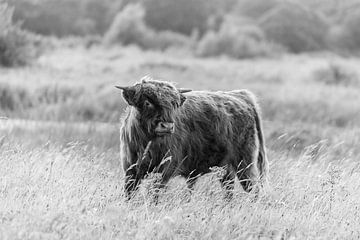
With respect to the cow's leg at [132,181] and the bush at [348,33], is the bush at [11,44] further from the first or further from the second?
the bush at [348,33]

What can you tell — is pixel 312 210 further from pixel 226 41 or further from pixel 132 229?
pixel 226 41

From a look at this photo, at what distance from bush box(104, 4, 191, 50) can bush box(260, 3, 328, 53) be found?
6649mm

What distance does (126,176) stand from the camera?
6816 mm

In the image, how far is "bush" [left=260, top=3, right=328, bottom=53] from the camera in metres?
44.5

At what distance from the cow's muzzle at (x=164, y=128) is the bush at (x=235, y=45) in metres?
32.5

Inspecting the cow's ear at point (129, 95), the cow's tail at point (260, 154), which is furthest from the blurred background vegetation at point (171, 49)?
the cow's ear at point (129, 95)

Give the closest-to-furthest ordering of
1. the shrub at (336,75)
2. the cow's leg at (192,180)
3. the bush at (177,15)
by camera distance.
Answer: the cow's leg at (192,180) → the shrub at (336,75) → the bush at (177,15)

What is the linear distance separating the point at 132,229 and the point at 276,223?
61.0 inches

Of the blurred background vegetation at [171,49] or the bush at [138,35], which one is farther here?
the bush at [138,35]

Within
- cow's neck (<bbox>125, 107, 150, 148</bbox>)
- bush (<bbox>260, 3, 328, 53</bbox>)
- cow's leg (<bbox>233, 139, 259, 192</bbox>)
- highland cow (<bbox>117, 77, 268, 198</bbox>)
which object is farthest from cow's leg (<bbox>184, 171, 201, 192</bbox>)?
bush (<bbox>260, 3, 328, 53</bbox>)

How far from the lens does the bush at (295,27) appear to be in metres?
44.5

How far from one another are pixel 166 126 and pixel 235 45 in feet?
110

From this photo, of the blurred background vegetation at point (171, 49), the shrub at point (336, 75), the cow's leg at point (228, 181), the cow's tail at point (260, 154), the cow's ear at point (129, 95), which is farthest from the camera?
the shrub at point (336, 75)

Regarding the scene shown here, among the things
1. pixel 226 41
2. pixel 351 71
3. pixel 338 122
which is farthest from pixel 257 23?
pixel 338 122
